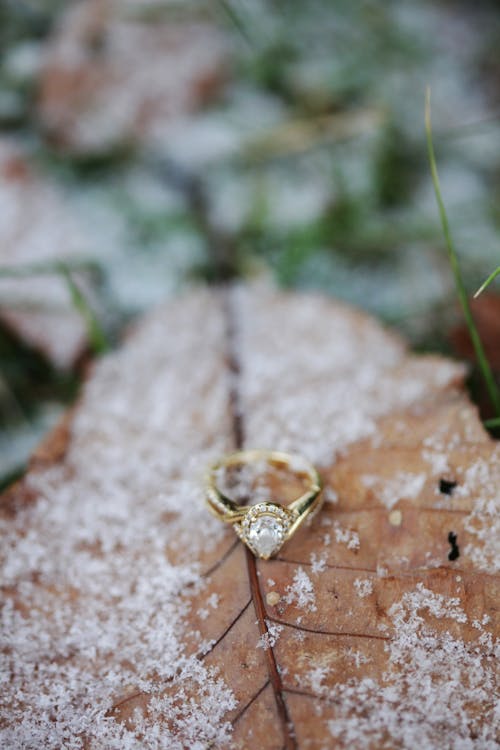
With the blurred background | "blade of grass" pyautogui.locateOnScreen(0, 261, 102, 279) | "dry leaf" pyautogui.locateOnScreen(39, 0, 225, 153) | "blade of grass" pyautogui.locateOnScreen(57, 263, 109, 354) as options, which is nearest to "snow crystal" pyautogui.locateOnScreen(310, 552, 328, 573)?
the blurred background

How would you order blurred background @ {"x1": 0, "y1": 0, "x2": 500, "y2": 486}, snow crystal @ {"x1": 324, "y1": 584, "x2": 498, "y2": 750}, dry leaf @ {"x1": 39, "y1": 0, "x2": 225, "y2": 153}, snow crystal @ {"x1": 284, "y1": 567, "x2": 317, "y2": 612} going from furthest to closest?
dry leaf @ {"x1": 39, "y1": 0, "x2": 225, "y2": 153}
blurred background @ {"x1": 0, "y1": 0, "x2": 500, "y2": 486}
snow crystal @ {"x1": 284, "y1": 567, "x2": 317, "y2": 612}
snow crystal @ {"x1": 324, "y1": 584, "x2": 498, "y2": 750}

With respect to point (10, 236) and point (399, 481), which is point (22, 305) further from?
point (399, 481)

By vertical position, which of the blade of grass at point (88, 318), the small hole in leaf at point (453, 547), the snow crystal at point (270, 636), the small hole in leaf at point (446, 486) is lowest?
the small hole in leaf at point (453, 547)

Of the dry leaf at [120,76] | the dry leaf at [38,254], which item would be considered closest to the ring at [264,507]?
the dry leaf at [38,254]

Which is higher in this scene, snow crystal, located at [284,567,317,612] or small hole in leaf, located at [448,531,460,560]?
snow crystal, located at [284,567,317,612]

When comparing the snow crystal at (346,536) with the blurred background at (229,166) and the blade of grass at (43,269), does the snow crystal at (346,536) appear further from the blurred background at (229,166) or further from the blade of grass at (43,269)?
the blade of grass at (43,269)

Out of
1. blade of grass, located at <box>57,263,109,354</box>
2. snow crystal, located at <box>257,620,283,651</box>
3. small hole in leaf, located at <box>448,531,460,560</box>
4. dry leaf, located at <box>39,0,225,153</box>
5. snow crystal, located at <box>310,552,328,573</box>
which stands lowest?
small hole in leaf, located at <box>448,531,460,560</box>

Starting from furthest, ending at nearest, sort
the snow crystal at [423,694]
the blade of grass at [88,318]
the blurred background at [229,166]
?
the blurred background at [229,166]
the blade of grass at [88,318]
the snow crystal at [423,694]

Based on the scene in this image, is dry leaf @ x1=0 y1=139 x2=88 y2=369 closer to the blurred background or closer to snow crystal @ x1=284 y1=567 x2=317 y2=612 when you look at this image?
the blurred background
